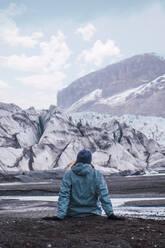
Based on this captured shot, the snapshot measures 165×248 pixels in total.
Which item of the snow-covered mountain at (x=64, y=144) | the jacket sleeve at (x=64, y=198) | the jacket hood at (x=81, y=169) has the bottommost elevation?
the snow-covered mountain at (x=64, y=144)

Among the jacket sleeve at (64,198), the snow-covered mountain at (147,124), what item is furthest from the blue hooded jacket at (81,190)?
the snow-covered mountain at (147,124)

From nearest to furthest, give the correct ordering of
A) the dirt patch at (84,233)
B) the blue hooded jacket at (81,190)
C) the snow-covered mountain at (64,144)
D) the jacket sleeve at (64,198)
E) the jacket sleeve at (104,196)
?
the dirt patch at (84,233)
the jacket sleeve at (104,196)
the jacket sleeve at (64,198)
the blue hooded jacket at (81,190)
the snow-covered mountain at (64,144)

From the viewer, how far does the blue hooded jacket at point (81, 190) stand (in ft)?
19.9

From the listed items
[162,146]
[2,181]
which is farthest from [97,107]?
[2,181]

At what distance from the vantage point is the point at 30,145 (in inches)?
1700

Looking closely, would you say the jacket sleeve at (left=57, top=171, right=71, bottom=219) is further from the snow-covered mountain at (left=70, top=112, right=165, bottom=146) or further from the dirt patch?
the snow-covered mountain at (left=70, top=112, right=165, bottom=146)

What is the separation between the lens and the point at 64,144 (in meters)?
42.8

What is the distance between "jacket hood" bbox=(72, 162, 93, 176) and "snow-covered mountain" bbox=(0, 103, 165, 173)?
3157 centimetres

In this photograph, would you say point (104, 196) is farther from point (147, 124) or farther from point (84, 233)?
point (147, 124)

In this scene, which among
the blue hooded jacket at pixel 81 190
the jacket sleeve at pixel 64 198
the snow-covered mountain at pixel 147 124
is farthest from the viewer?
the snow-covered mountain at pixel 147 124

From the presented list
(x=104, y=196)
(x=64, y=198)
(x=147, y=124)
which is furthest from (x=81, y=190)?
(x=147, y=124)

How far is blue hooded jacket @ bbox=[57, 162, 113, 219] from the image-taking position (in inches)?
239

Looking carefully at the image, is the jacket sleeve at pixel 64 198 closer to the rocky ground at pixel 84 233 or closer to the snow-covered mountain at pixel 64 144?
the rocky ground at pixel 84 233

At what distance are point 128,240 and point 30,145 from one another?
39.2 meters
